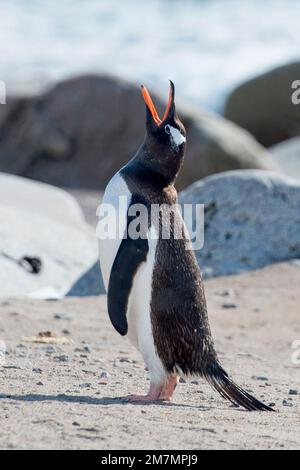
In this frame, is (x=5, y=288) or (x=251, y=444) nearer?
(x=251, y=444)

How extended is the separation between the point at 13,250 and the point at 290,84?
16593 mm

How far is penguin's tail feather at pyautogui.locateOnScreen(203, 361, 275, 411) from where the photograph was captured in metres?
5.87

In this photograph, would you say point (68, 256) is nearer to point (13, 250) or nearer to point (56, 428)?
point (13, 250)

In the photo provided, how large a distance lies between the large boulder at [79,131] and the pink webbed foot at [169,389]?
12.7 m

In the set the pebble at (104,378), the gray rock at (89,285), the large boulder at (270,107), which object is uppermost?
the large boulder at (270,107)

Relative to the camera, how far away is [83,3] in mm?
44844

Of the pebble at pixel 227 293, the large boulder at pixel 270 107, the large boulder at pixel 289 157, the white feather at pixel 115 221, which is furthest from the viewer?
the large boulder at pixel 270 107

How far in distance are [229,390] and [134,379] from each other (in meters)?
0.98

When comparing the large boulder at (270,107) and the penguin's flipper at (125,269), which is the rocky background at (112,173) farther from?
the penguin's flipper at (125,269)

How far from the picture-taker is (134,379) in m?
6.77

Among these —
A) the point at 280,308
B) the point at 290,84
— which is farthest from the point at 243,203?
the point at 290,84

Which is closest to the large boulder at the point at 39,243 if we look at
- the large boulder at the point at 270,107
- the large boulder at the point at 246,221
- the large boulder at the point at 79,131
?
the large boulder at the point at 246,221

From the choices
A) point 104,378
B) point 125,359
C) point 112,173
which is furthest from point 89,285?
point 112,173

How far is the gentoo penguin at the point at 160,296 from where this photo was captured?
5922 mm
